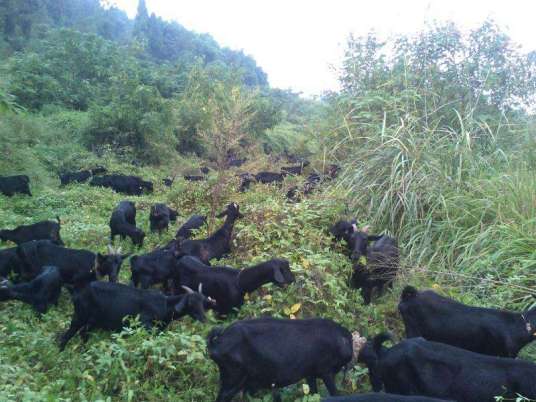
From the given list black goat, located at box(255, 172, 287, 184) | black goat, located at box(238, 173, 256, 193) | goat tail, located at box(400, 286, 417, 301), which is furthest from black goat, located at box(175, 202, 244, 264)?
black goat, located at box(255, 172, 287, 184)

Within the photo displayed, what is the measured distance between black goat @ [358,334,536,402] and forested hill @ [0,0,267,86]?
33.2 meters

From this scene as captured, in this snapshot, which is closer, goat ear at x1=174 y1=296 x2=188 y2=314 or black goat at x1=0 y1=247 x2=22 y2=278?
goat ear at x1=174 y1=296 x2=188 y2=314

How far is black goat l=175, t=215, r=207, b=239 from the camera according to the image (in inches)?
366

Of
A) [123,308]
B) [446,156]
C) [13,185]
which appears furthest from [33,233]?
[446,156]

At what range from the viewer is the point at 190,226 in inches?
376

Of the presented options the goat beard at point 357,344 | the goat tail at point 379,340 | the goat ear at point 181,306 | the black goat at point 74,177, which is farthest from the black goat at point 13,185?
the goat tail at point 379,340

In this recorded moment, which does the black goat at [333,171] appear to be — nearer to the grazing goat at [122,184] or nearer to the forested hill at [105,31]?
the grazing goat at [122,184]

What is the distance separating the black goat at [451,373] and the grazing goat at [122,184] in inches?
454

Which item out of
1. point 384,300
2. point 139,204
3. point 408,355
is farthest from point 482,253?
point 139,204

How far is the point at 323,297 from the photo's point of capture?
6242 mm

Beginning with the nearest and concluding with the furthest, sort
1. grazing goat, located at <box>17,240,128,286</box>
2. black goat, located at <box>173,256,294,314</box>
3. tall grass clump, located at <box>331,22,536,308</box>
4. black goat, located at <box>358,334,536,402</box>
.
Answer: black goat, located at <box>358,334,536,402</box>
black goat, located at <box>173,256,294,314</box>
tall grass clump, located at <box>331,22,536,308</box>
grazing goat, located at <box>17,240,128,286</box>

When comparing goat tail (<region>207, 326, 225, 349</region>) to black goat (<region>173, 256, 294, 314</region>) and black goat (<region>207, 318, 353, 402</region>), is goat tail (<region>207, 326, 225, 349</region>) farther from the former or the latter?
black goat (<region>173, 256, 294, 314</region>)

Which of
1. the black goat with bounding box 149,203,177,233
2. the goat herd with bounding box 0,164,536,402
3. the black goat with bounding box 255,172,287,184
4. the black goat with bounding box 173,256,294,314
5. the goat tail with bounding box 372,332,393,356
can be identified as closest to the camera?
the goat herd with bounding box 0,164,536,402

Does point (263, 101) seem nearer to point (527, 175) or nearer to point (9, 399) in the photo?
point (527, 175)
